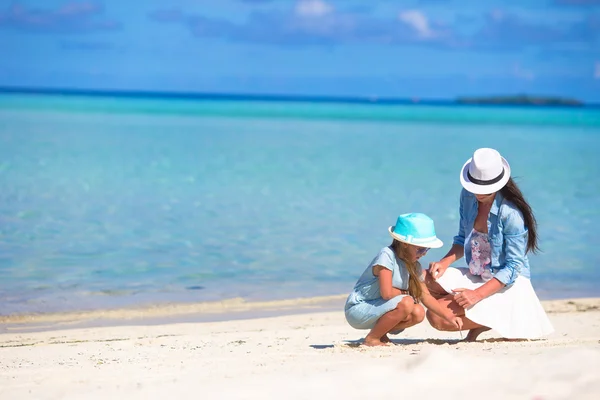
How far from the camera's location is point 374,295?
5414 mm

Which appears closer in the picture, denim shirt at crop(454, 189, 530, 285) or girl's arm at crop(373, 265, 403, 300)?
girl's arm at crop(373, 265, 403, 300)

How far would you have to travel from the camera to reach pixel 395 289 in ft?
17.4

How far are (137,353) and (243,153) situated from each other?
20.9 metres

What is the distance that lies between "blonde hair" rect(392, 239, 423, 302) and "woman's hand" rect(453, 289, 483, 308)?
275 mm

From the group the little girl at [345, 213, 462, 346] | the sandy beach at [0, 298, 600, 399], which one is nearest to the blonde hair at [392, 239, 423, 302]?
the little girl at [345, 213, 462, 346]

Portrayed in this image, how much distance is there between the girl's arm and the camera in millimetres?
5227

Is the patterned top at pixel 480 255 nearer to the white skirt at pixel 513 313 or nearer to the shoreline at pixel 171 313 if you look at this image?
the white skirt at pixel 513 313

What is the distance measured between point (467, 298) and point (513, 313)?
0.36 metres

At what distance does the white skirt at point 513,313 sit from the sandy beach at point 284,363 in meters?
0.10

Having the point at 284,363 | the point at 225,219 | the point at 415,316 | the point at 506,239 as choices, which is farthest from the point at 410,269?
the point at 225,219

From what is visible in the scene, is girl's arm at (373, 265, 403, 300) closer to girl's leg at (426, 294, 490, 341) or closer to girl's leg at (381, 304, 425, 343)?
girl's leg at (381, 304, 425, 343)

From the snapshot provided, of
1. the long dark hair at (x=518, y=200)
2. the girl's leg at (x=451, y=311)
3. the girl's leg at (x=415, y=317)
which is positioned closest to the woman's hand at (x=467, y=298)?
the girl's leg at (x=451, y=311)

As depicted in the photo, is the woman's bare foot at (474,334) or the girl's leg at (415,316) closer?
the girl's leg at (415,316)

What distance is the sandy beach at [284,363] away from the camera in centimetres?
403
